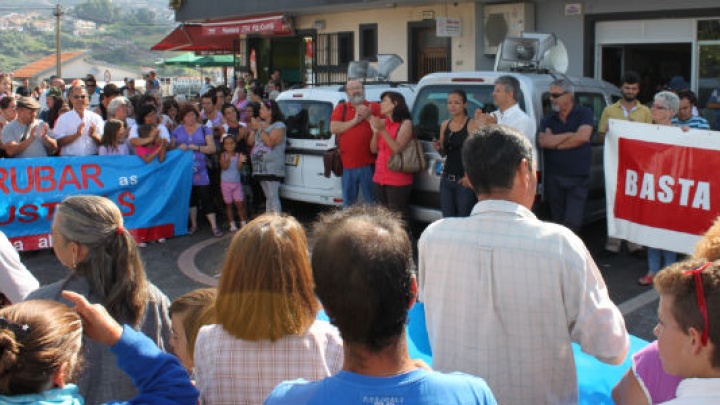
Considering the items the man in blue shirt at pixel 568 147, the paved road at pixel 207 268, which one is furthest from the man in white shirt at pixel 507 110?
the paved road at pixel 207 268

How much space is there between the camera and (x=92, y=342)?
2734 millimetres

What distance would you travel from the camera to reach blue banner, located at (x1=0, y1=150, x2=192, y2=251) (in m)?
8.34

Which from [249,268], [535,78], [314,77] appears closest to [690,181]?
[535,78]

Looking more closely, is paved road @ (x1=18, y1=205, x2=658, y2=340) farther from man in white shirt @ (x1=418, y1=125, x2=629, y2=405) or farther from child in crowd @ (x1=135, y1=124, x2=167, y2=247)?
man in white shirt @ (x1=418, y1=125, x2=629, y2=405)

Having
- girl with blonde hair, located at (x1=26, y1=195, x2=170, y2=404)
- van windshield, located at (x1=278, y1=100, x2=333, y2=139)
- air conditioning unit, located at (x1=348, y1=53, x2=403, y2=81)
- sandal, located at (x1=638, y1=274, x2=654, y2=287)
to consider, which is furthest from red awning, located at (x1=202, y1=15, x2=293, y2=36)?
girl with blonde hair, located at (x1=26, y1=195, x2=170, y2=404)

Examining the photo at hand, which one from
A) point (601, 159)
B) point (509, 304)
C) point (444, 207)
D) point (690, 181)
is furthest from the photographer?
point (601, 159)

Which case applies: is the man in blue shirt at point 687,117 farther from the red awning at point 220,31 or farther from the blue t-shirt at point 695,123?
the red awning at point 220,31

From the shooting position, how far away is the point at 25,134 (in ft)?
27.9

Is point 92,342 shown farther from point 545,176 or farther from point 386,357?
point 545,176

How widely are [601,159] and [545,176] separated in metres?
1.12

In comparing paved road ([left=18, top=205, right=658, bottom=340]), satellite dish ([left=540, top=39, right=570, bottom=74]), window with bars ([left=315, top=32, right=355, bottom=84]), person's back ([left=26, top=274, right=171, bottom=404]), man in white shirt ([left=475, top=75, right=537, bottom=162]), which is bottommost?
paved road ([left=18, top=205, right=658, bottom=340])

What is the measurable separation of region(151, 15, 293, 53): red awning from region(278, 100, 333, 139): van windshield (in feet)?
31.3

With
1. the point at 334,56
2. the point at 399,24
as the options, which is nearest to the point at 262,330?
the point at 399,24

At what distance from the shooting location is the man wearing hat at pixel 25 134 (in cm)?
842
